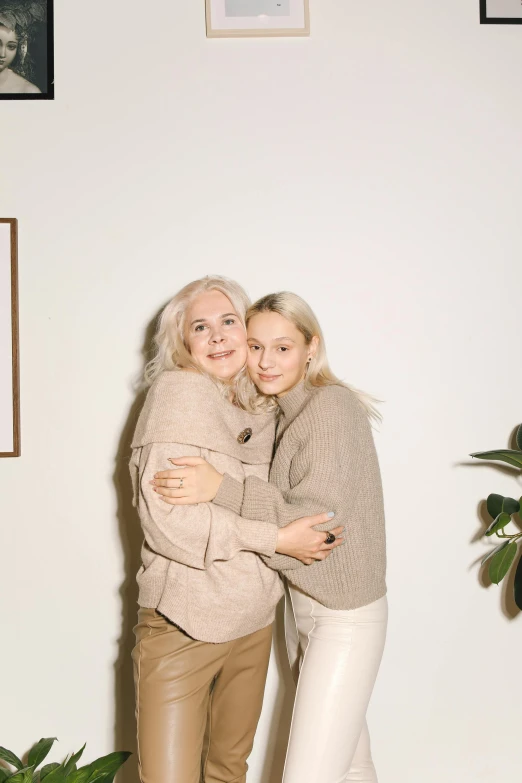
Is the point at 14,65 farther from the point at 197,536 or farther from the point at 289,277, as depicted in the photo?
the point at 197,536

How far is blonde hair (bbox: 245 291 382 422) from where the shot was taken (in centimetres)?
183

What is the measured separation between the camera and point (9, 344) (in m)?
2.13

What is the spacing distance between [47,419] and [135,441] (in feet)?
1.82

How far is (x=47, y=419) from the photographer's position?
215 centimetres

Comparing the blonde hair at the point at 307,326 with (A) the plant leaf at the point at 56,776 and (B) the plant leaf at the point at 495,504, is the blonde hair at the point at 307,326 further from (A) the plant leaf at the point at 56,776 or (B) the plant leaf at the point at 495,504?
(A) the plant leaf at the point at 56,776

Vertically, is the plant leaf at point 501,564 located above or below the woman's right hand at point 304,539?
below

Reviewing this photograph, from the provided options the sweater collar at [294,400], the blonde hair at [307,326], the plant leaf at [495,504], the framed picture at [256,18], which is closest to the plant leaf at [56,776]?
the sweater collar at [294,400]

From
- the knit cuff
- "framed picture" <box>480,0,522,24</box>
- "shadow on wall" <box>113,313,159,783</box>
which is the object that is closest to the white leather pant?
the knit cuff

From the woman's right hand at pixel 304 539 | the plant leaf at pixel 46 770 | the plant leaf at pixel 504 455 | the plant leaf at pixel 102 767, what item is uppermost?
the plant leaf at pixel 504 455

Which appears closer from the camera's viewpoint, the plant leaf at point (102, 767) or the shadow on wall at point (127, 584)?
the plant leaf at point (102, 767)

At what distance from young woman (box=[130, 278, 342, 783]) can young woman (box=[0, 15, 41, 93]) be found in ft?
2.92


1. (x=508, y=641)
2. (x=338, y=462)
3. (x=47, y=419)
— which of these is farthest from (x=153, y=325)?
(x=508, y=641)

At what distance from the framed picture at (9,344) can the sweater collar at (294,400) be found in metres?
0.83

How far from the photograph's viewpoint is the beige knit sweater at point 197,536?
5.29 ft
